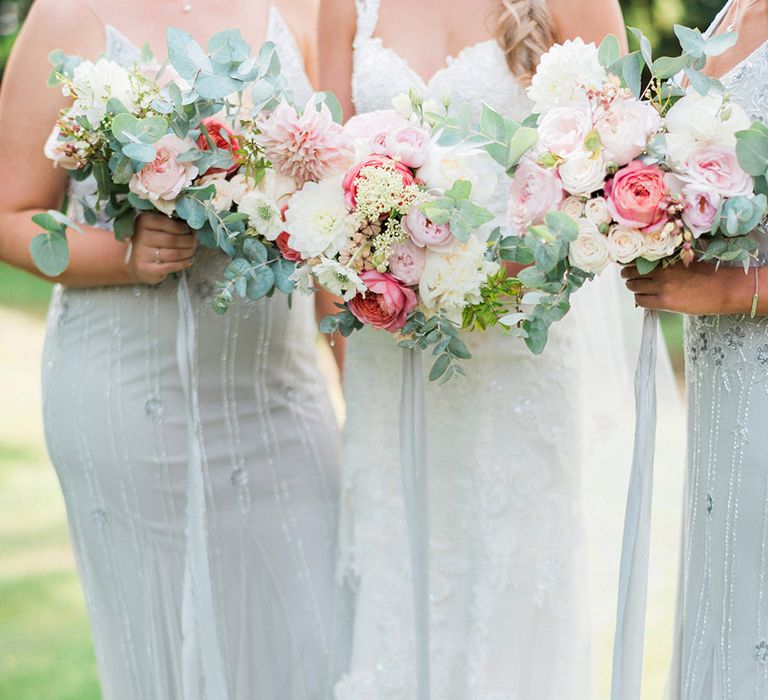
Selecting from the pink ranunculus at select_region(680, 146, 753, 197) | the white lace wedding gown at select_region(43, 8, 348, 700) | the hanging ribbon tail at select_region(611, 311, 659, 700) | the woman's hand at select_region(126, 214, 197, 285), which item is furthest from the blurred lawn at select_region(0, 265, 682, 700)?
the pink ranunculus at select_region(680, 146, 753, 197)

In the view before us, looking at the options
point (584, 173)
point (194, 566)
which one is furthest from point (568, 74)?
point (194, 566)

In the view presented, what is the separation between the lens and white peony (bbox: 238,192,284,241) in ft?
8.77

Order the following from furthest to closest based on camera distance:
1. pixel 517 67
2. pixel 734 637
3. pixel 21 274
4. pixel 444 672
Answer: pixel 21 274 → pixel 444 672 → pixel 517 67 → pixel 734 637

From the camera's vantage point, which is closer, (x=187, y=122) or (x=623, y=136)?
(x=623, y=136)

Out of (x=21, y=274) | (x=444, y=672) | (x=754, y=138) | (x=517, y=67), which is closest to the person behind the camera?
(x=754, y=138)

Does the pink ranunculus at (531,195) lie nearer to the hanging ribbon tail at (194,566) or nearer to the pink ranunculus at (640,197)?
the pink ranunculus at (640,197)

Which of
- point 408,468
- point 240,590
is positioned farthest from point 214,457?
point 408,468

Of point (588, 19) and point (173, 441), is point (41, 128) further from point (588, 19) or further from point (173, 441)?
point (588, 19)

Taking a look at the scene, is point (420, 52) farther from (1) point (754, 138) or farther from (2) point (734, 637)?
(2) point (734, 637)

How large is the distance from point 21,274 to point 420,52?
1509 cm

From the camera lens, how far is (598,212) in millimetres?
2373

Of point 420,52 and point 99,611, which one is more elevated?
point 420,52

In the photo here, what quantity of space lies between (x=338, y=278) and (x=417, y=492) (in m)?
0.65

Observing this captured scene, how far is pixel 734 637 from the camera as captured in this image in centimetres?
257
